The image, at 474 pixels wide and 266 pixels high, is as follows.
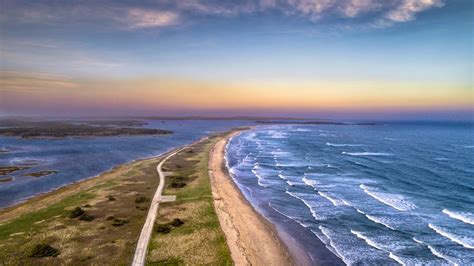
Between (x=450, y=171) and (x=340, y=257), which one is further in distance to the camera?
(x=450, y=171)

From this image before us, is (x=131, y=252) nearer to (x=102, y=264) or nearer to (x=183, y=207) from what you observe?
(x=102, y=264)

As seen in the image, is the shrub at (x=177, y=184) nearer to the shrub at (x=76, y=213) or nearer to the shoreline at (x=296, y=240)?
the shoreline at (x=296, y=240)

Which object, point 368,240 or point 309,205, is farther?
point 309,205

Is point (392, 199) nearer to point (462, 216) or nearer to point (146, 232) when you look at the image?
point (462, 216)

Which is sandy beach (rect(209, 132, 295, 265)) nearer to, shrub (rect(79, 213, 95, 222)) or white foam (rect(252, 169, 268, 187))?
white foam (rect(252, 169, 268, 187))

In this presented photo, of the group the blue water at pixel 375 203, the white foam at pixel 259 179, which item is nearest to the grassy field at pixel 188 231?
the blue water at pixel 375 203

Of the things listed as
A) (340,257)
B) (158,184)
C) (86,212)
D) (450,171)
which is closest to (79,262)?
(86,212)

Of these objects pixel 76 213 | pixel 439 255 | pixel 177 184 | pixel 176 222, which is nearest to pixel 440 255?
pixel 439 255
